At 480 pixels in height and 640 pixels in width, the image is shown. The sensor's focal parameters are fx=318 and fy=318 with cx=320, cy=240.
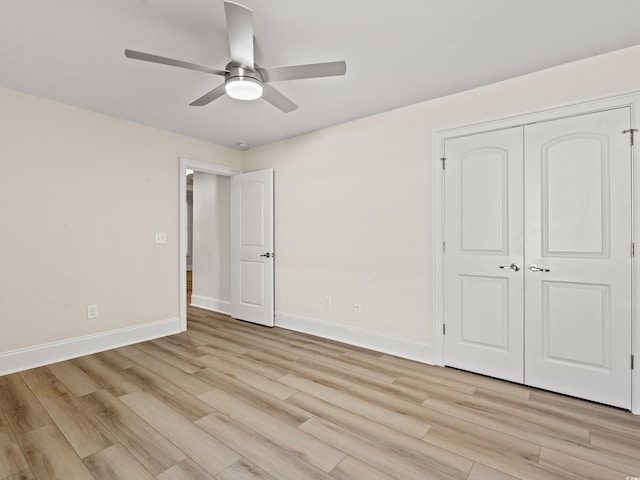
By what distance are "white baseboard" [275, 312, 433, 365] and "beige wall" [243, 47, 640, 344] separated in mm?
54

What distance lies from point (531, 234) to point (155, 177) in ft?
12.9

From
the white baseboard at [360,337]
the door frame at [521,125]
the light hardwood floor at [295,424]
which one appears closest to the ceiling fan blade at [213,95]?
the door frame at [521,125]

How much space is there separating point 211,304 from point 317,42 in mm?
4336

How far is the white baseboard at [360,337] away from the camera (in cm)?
305

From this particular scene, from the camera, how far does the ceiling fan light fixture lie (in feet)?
6.61

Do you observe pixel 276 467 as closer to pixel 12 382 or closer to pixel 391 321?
pixel 391 321

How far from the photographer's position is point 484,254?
2.75 m

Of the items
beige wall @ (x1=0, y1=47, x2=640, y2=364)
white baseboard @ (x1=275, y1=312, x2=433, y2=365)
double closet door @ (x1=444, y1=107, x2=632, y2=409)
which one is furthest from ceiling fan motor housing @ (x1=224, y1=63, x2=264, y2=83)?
white baseboard @ (x1=275, y1=312, x2=433, y2=365)

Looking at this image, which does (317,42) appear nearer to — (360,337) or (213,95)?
(213,95)

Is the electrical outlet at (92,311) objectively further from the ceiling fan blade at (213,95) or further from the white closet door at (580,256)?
the white closet door at (580,256)

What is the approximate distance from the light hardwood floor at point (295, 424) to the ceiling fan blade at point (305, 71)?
85.8 inches

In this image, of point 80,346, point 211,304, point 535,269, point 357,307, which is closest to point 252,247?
point 211,304

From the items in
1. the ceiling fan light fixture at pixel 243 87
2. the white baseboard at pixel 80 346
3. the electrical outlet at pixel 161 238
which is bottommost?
the white baseboard at pixel 80 346

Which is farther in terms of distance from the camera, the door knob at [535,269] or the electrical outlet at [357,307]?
the electrical outlet at [357,307]
